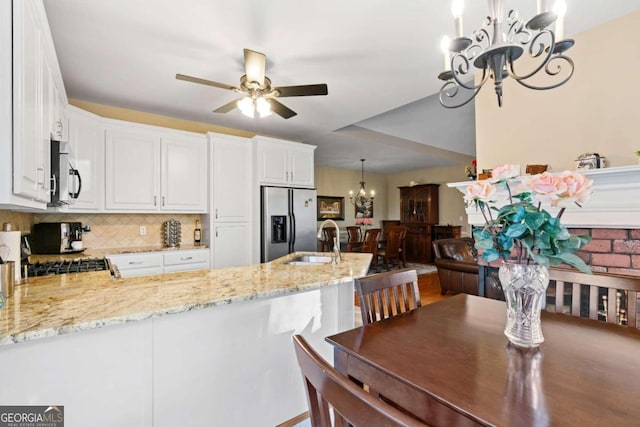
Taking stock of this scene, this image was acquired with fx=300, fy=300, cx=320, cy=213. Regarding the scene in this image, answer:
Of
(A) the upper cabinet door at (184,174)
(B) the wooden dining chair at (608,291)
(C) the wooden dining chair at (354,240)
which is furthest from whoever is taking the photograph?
(C) the wooden dining chair at (354,240)

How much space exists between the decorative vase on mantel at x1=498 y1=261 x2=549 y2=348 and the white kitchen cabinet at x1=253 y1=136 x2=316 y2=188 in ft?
11.3

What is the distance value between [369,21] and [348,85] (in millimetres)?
955

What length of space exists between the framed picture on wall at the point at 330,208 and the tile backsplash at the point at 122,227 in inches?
166

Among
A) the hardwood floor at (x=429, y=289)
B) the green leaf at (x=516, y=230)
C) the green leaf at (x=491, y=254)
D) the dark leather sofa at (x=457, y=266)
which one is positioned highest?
the green leaf at (x=516, y=230)

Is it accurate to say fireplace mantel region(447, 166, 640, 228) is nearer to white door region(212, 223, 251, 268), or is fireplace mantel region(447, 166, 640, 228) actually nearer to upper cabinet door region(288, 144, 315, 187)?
upper cabinet door region(288, 144, 315, 187)

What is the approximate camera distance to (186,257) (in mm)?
3537

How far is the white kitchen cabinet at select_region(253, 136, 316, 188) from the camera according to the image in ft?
13.5

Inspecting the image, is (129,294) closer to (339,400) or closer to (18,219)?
(339,400)

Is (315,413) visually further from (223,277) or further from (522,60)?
(522,60)

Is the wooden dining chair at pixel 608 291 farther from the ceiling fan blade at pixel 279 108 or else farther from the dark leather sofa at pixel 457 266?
the dark leather sofa at pixel 457 266

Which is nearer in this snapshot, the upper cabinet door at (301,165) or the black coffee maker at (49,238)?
the black coffee maker at (49,238)

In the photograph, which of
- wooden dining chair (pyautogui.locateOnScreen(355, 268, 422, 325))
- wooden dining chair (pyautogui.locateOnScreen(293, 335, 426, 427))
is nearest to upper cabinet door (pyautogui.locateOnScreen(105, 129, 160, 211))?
wooden dining chair (pyautogui.locateOnScreen(355, 268, 422, 325))

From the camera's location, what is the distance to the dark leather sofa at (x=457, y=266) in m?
4.08

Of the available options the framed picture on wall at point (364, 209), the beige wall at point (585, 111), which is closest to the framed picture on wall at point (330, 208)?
the framed picture on wall at point (364, 209)
